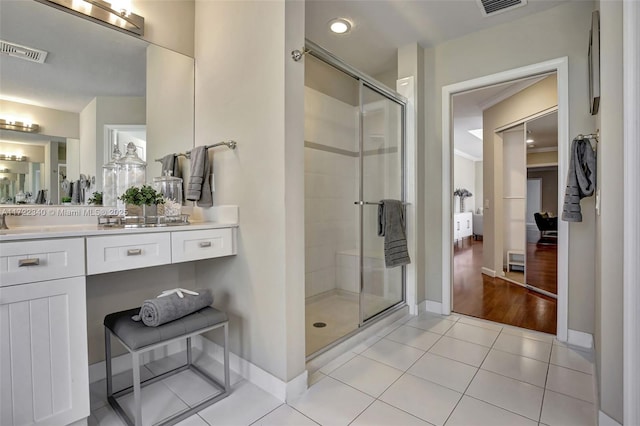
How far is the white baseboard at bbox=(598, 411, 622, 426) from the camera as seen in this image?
1.34 metres

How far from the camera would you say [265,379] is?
1755mm

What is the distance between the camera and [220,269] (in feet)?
6.78

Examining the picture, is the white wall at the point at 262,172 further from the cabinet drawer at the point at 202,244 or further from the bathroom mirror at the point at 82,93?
the bathroom mirror at the point at 82,93

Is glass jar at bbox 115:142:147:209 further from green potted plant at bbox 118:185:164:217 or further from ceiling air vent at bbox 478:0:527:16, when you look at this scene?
ceiling air vent at bbox 478:0:527:16

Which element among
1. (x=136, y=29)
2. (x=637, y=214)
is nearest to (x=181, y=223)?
(x=136, y=29)

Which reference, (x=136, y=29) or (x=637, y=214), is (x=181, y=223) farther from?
(x=637, y=214)

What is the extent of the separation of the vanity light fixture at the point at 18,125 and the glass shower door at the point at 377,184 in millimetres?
2085

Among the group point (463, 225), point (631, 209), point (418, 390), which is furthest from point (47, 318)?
point (463, 225)

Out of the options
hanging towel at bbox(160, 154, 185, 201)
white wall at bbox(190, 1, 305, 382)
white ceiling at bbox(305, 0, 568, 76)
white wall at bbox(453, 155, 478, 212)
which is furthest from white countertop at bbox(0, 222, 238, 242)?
Result: white wall at bbox(453, 155, 478, 212)

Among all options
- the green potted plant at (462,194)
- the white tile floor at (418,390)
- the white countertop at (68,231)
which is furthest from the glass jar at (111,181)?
the green potted plant at (462,194)

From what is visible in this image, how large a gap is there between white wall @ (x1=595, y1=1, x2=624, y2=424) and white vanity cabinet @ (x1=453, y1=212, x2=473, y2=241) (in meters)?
6.88

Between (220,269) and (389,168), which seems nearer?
(220,269)

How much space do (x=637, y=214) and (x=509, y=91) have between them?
11.3ft

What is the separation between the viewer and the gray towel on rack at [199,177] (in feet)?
6.63
